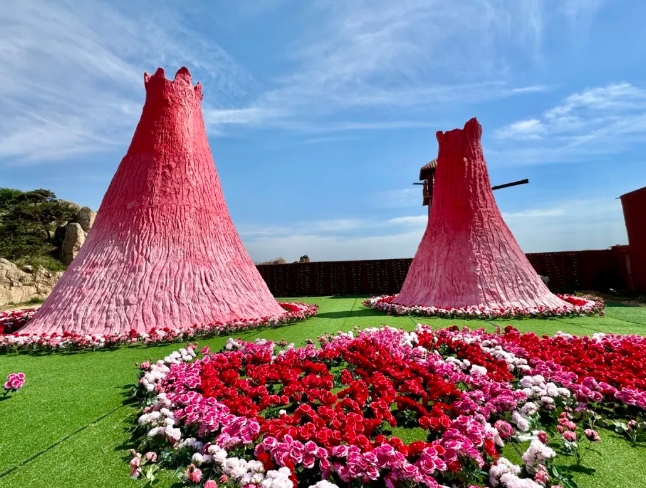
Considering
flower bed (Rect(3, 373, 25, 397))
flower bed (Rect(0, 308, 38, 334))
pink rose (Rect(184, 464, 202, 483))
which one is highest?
flower bed (Rect(0, 308, 38, 334))

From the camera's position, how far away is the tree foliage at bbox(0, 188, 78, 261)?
2526cm

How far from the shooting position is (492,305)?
31.4 ft

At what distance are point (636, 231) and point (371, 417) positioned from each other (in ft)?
56.3

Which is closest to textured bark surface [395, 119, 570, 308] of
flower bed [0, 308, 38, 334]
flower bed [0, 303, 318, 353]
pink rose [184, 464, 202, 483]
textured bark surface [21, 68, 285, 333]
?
textured bark surface [21, 68, 285, 333]

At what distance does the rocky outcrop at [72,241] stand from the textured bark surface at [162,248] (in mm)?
17772

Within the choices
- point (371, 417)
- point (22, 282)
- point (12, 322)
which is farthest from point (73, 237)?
point (371, 417)

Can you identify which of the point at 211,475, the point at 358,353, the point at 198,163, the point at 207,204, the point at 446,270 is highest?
the point at 198,163

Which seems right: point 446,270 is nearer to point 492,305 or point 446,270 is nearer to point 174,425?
point 492,305

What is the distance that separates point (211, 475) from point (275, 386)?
190 centimetres

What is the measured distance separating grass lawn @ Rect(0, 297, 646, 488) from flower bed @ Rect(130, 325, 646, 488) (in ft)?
0.60

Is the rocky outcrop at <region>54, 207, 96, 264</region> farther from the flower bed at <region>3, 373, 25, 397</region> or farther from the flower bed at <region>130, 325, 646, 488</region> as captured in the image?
the flower bed at <region>130, 325, 646, 488</region>

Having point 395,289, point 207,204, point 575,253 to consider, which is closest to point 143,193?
point 207,204

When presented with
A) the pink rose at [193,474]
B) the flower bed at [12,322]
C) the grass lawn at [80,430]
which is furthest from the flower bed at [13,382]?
the flower bed at [12,322]

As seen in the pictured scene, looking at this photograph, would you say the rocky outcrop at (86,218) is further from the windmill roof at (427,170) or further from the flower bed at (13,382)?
the flower bed at (13,382)
